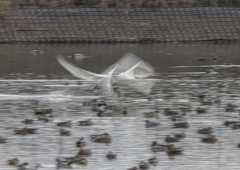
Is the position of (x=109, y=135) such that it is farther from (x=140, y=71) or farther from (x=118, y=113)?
(x=140, y=71)

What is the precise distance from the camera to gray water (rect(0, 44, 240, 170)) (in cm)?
1130

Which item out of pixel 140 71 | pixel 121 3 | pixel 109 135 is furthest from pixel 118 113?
pixel 121 3

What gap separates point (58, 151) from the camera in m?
11.7

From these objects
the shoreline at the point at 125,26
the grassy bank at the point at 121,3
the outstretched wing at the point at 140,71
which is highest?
the outstretched wing at the point at 140,71

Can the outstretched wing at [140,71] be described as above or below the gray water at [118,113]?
above

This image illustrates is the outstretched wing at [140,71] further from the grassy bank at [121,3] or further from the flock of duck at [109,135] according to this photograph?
the grassy bank at [121,3]

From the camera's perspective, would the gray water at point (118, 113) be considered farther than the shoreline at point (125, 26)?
No

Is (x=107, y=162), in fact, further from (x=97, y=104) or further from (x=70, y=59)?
(x=70, y=59)

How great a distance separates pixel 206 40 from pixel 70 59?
17005mm

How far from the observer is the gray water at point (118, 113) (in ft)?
37.1

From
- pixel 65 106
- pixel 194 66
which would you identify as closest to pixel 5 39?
pixel 194 66

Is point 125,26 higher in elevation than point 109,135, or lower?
lower

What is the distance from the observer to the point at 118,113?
1573cm

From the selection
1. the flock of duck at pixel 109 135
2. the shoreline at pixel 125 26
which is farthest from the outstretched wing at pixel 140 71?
the shoreline at pixel 125 26
